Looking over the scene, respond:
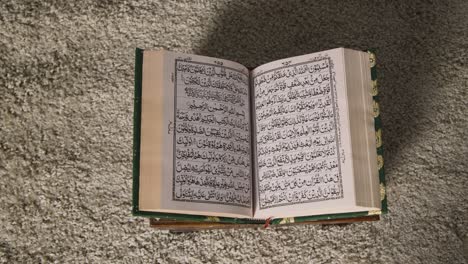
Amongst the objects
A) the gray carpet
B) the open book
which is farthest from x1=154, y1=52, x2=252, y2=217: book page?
the gray carpet

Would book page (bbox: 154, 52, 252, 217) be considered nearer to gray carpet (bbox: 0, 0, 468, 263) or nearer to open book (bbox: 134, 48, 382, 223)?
open book (bbox: 134, 48, 382, 223)

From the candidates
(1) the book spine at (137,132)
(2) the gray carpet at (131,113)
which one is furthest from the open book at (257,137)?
(2) the gray carpet at (131,113)

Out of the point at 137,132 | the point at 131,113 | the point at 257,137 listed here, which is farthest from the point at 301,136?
the point at 131,113

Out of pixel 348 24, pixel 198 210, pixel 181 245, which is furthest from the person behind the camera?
pixel 348 24

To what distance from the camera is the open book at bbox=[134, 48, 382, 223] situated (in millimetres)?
941

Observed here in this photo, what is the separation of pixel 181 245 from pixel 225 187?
0.68 ft

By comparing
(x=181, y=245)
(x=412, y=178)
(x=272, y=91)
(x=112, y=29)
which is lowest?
(x=181, y=245)

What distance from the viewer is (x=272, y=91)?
3.31 feet

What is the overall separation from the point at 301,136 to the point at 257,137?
8 cm

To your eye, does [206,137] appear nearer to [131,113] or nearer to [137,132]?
[137,132]

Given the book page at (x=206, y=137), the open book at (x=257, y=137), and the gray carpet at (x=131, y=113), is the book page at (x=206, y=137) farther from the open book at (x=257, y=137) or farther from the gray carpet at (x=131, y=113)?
the gray carpet at (x=131, y=113)

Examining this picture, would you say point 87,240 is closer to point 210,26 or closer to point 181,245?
point 181,245

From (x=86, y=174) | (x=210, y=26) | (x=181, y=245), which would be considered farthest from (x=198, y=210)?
(x=210, y=26)

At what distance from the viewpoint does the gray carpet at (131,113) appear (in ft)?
3.65
